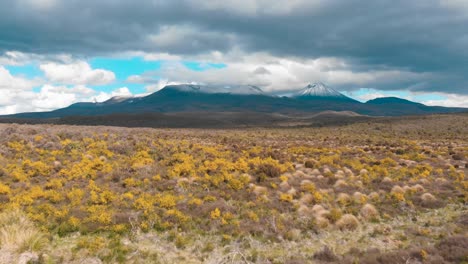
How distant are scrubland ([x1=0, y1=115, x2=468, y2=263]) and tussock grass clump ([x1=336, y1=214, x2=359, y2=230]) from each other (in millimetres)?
43

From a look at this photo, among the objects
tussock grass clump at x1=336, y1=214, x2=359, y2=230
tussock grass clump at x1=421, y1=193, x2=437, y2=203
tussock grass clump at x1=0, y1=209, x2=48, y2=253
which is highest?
tussock grass clump at x1=0, y1=209, x2=48, y2=253

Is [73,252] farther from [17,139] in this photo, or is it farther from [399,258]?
[17,139]

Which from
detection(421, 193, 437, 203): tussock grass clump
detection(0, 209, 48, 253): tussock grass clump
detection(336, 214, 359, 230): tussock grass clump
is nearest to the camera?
detection(0, 209, 48, 253): tussock grass clump

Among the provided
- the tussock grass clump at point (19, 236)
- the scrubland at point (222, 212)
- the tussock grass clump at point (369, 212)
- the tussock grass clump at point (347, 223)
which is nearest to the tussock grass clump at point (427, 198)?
the scrubland at point (222, 212)

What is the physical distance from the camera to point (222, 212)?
14477mm

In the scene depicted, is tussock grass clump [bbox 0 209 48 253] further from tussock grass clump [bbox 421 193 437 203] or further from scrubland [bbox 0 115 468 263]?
tussock grass clump [bbox 421 193 437 203]

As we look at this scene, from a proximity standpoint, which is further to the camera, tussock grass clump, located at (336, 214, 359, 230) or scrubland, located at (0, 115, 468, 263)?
tussock grass clump, located at (336, 214, 359, 230)

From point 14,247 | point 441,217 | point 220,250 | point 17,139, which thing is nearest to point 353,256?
point 220,250

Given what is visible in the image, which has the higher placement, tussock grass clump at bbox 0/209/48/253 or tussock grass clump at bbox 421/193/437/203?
tussock grass clump at bbox 0/209/48/253

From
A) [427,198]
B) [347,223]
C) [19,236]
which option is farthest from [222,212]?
[427,198]

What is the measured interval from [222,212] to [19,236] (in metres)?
7.74

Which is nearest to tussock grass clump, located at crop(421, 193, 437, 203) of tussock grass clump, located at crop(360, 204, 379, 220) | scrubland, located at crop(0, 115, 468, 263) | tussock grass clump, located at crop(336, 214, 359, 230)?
scrubland, located at crop(0, 115, 468, 263)

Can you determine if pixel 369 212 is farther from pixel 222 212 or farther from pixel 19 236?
pixel 19 236

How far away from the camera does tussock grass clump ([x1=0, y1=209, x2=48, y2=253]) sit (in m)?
10.5
